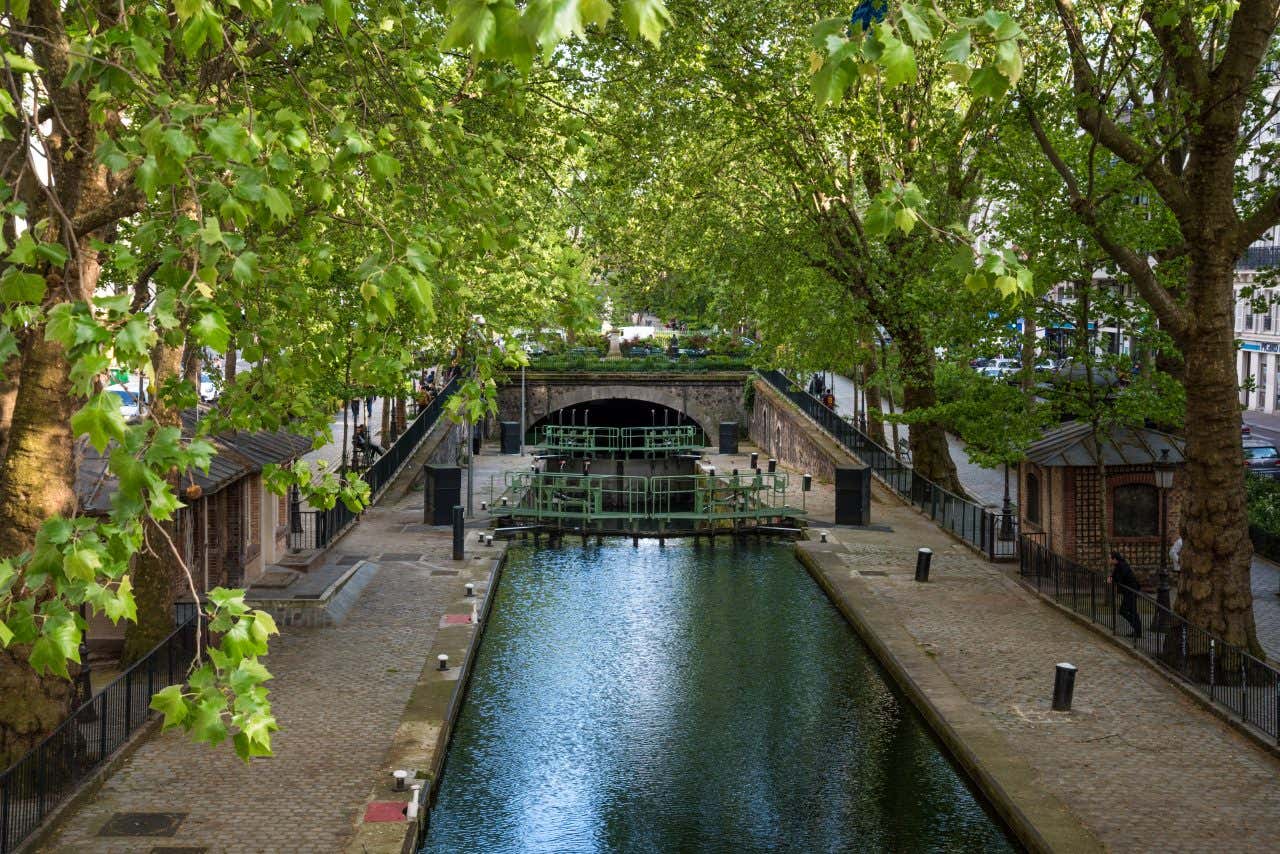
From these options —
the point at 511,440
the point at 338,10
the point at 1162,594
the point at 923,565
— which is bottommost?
the point at 1162,594

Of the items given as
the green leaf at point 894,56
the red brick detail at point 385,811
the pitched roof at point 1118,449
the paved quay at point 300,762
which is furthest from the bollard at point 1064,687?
the green leaf at point 894,56

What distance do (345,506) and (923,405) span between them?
16.9 m

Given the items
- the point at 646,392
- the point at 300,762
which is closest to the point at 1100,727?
the point at 300,762

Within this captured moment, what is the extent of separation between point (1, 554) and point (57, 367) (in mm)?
1974

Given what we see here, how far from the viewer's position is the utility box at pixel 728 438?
60812mm

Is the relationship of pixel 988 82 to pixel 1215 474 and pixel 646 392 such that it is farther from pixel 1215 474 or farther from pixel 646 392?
pixel 646 392

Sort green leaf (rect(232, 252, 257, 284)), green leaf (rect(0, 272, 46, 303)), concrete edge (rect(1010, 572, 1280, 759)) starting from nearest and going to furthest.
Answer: green leaf (rect(232, 252, 257, 284)), green leaf (rect(0, 272, 46, 303)), concrete edge (rect(1010, 572, 1280, 759))

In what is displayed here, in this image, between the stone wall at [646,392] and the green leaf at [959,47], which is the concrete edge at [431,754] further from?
the stone wall at [646,392]

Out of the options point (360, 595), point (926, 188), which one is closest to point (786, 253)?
point (926, 188)

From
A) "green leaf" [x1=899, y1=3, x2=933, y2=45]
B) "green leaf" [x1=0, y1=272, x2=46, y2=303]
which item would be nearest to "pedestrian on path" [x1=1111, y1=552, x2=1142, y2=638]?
"green leaf" [x1=899, y1=3, x2=933, y2=45]

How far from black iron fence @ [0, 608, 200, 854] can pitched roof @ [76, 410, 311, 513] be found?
8.69 feet

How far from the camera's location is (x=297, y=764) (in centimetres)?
1756

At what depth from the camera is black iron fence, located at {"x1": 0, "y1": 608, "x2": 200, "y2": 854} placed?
48.0ft

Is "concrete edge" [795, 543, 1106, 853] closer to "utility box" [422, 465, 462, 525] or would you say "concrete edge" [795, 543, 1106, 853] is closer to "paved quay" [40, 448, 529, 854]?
"paved quay" [40, 448, 529, 854]
